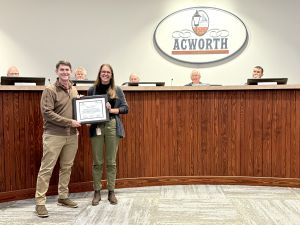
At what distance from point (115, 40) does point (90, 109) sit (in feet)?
10.2

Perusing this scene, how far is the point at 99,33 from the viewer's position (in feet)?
20.3

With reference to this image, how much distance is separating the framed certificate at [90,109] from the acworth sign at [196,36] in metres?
3.08

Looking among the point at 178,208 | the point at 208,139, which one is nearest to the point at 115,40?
the point at 208,139

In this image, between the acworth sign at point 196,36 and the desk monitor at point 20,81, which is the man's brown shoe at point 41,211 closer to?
the desk monitor at point 20,81

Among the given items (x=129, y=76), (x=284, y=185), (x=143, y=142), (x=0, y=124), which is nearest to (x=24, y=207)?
(x=0, y=124)

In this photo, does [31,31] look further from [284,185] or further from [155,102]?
[284,185]

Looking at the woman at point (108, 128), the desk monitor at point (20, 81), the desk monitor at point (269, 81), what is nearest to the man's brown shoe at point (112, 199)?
the woman at point (108, 128)

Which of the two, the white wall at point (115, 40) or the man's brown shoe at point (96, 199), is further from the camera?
the white wall at point (115, 40)

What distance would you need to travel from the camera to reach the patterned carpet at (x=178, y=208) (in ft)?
9.99

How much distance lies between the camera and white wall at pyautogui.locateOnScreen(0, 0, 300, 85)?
240 inches

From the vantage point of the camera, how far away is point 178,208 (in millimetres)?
3387

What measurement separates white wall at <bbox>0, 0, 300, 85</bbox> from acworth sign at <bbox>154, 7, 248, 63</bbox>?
0.37ft

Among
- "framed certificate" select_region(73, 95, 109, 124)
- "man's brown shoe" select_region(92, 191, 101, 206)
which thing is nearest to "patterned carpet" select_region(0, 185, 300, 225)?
"man's brown shoe" select_region(92, 191, 101, 206)

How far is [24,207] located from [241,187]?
238cm
